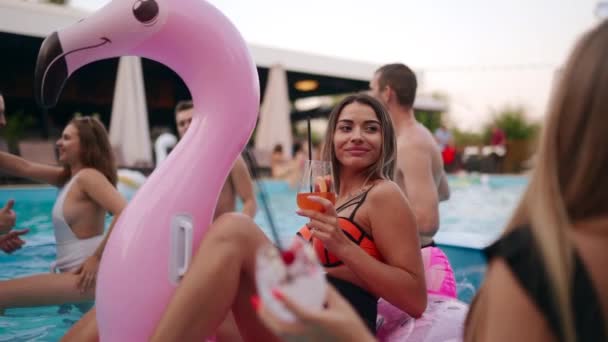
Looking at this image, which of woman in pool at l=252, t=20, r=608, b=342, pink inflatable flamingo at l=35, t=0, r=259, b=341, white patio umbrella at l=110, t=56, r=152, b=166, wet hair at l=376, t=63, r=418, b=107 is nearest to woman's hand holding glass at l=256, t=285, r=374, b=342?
woman in pool at l=252, t=20, r=608, b=342

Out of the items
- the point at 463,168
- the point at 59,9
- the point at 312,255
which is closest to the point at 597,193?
the point at 312,255

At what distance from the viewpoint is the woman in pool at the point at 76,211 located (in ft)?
8.30

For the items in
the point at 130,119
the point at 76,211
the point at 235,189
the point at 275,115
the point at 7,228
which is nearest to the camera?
the point at 7,228

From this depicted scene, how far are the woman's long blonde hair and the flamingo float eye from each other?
1.30 meters

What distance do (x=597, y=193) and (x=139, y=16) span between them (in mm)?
1425

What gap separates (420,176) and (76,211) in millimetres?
1896

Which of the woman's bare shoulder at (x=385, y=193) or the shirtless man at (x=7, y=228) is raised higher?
the woman's bare shoulder at (x=385, y=193)

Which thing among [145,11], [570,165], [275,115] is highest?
[145,11]

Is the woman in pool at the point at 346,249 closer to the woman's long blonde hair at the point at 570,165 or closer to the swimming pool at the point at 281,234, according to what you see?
the swimming pool at the point at 281,234

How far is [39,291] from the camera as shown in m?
2.54

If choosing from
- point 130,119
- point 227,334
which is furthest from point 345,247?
point 130,119

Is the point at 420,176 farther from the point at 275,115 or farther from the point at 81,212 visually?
the point at 275,115

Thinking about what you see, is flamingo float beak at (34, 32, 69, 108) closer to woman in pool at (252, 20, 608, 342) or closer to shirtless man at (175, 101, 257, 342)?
woman in pool at (252, 20, 608, 342)

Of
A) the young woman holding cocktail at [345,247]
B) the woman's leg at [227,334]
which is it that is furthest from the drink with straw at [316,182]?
the woman's leg at [227,334]
